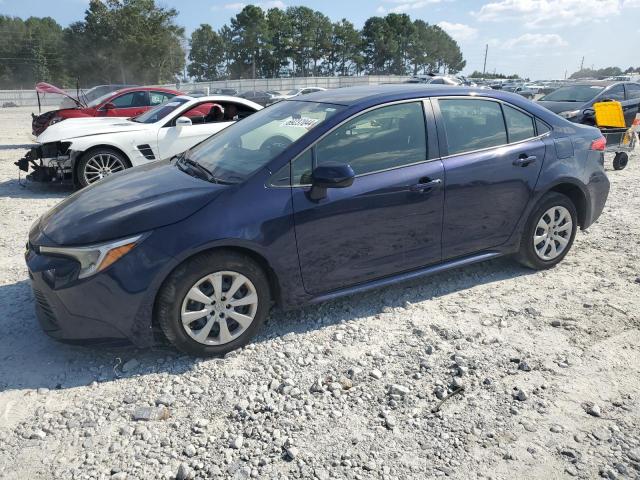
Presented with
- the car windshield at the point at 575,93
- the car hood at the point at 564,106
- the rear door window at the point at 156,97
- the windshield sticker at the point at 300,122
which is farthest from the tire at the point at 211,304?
the car windshield at the point at 575,93

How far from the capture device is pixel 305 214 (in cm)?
344

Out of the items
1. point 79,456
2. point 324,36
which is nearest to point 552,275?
point 79,456

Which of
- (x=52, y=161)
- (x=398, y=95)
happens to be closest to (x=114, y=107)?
(x=52, y=161)

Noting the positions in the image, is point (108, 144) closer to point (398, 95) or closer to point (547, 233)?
point (398, 95)

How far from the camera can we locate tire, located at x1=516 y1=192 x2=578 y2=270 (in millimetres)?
4512

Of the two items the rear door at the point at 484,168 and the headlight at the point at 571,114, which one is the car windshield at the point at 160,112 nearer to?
the rear door at the point at 484,168

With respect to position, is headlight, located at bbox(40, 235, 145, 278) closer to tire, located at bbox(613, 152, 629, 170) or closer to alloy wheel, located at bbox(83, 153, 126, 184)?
alloy wheel, located at bbox(83, 153, 126, 184)

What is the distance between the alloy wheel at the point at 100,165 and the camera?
7.82m

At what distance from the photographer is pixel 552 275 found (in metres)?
4.70

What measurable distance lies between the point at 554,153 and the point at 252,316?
2966 millimetres

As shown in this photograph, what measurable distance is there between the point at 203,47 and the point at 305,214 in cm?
8417

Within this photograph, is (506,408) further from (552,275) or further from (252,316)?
(552,275)

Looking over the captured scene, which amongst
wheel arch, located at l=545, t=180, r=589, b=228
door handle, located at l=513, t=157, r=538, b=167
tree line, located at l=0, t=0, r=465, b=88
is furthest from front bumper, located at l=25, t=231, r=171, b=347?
tree line, located at l=0, t=0, r=465, b=88

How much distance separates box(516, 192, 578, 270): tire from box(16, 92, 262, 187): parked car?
5282 mm
